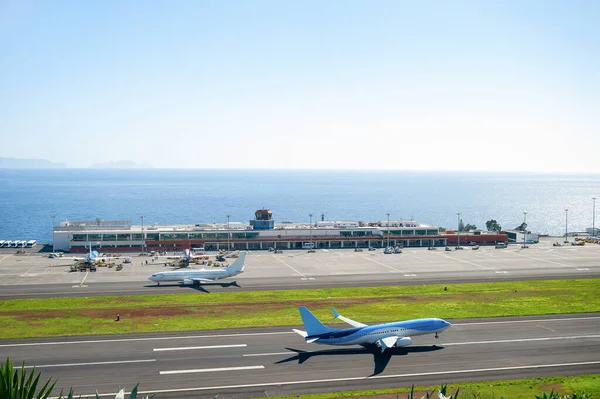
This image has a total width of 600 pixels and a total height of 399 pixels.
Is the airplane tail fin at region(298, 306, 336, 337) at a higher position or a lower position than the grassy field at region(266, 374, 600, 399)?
higher

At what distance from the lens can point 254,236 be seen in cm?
15388

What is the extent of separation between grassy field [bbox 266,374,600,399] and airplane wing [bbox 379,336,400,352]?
8804 mm

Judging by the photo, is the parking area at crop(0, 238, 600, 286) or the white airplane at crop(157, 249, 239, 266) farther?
the white airplane at crop(157, 249, 239, 266)

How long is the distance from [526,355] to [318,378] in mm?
24183

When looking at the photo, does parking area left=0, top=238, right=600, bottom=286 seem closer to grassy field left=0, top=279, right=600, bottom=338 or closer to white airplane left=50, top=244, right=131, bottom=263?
white airplane left=50, top=244, right=131, bottom=263

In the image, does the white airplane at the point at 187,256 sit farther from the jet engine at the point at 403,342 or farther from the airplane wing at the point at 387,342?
the jet engine at the point at 403,342

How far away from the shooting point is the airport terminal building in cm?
14625

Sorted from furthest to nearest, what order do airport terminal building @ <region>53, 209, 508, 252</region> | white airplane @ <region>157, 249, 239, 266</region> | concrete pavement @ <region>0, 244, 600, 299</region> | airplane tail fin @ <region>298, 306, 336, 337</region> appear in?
airport terminal building @ <region>53, 209, 508, 252</region>, white airplane @ <region>157, 249, 239, 266</region>, concrete pavement @ <region>0, 244, 600, 299</region>, airplane tail fin @ <region>298, 306, 336, 337</region>

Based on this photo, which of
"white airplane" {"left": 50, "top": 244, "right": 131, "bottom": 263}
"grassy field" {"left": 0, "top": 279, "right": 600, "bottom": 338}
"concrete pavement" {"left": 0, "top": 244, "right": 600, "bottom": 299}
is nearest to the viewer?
"grassy field" {"left": 0, "top": 279, "right": 600, "bottom": 338}

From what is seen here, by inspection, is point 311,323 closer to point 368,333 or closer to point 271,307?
point 368,333

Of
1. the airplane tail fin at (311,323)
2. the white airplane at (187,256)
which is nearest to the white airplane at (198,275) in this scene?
the white airplane at (187,256)

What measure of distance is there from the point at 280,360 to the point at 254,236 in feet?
319

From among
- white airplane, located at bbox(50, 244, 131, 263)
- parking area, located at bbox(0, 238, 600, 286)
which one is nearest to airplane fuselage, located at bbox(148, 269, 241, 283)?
parking area, located at bbox(0, 238, 600, 286)

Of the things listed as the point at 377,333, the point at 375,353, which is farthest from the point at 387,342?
the point at 375,353
